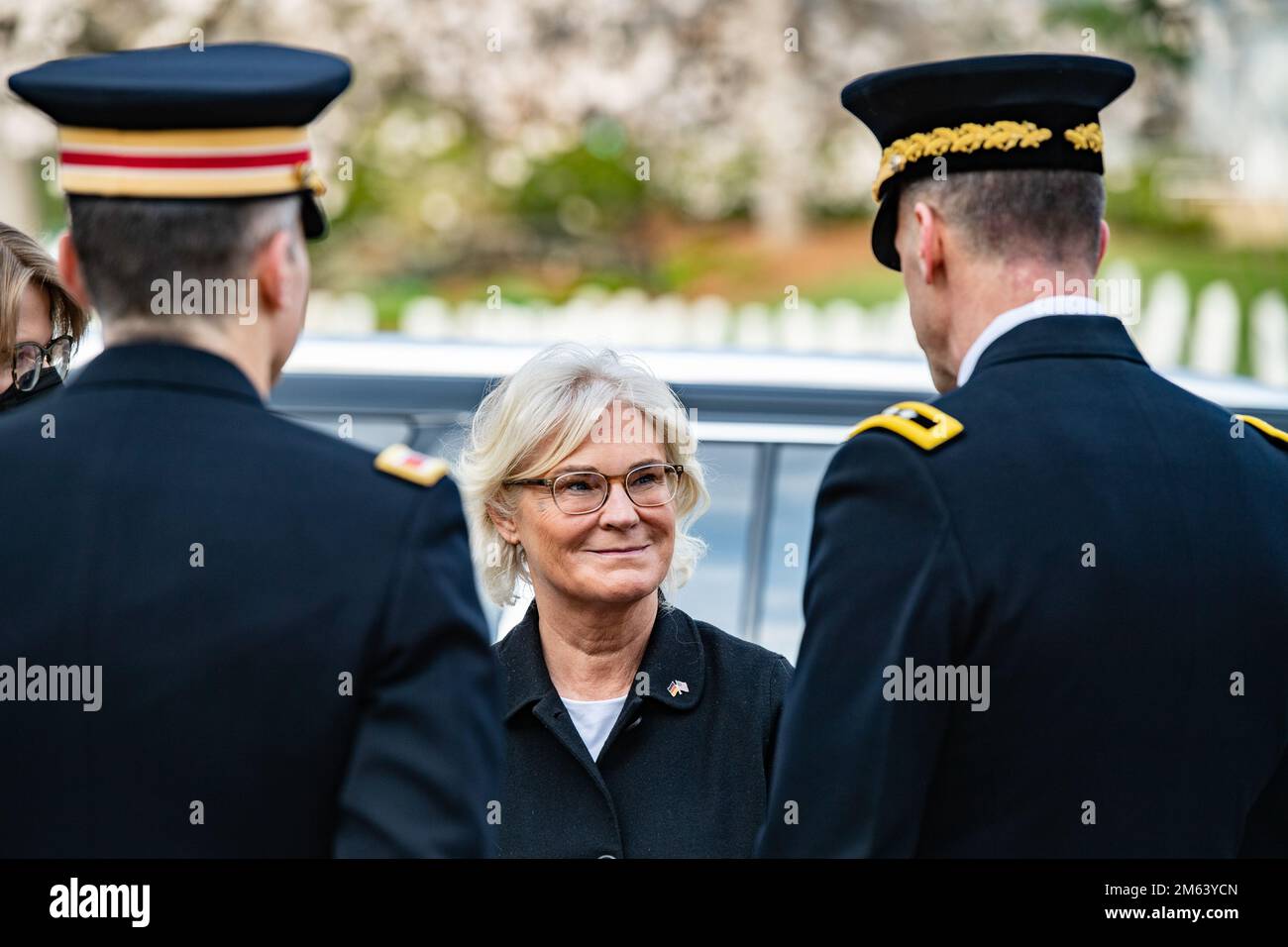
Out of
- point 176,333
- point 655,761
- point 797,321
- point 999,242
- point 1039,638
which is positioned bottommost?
point 655,761

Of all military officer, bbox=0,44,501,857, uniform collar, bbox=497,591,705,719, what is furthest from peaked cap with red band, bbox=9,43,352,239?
uniform collar, bbox=497,591,705,719

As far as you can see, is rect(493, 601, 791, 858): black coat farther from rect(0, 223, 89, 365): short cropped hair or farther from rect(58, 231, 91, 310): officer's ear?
rect(58, 231, 91, 310): officer's ear

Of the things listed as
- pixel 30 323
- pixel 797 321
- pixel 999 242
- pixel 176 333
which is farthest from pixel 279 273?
pixel 797 321

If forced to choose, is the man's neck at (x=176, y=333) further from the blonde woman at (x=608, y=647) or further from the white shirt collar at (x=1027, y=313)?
the blonde woman at (x=608, y=647)

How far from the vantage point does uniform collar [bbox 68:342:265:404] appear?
1942 mm

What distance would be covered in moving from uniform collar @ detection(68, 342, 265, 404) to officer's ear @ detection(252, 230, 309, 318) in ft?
0.31

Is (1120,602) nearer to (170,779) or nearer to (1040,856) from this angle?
(1040,856)

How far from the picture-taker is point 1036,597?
2.07 m

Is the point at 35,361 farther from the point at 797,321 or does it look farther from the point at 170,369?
the point at 797,321

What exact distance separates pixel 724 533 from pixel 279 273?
6.97 feet

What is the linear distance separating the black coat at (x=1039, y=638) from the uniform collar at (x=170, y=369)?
776 millimetres

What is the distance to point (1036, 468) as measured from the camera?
212 cm

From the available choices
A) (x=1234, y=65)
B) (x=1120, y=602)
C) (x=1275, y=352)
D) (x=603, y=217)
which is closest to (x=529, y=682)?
(x=1120, y=602)

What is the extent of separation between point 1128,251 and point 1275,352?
2366 mm
